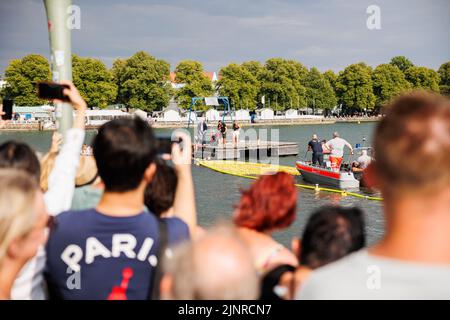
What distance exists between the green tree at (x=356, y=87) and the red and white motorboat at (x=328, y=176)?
3803 inches

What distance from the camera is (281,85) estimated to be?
110000 millimetres

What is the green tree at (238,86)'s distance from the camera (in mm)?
104562

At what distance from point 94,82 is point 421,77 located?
257 ft

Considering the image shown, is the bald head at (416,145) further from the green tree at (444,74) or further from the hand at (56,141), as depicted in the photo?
the green tree at (444,74)

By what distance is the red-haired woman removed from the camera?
105 inches

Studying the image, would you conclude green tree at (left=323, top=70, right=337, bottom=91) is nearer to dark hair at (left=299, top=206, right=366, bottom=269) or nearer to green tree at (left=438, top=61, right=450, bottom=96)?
green tree at (left=438, top=61, right=450, bottom=96)

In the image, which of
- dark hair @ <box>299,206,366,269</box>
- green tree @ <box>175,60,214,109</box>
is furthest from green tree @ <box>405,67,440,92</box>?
dark hair @ <box>299,206,366,269</box>

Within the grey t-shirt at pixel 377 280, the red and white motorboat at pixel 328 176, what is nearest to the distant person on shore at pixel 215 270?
the grey t-shirt at pixel 377 280

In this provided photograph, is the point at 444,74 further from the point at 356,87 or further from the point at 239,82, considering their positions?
the point at 239,82

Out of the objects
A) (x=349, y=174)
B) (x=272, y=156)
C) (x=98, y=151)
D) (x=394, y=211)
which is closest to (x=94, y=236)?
(x=98, y=151)

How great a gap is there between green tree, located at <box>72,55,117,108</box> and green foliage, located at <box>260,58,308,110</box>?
33582 mm

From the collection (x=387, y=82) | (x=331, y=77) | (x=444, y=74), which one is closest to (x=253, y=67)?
(x=331, y=77)

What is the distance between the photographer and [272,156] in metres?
39.3

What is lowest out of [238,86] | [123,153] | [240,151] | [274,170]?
[274,170]
